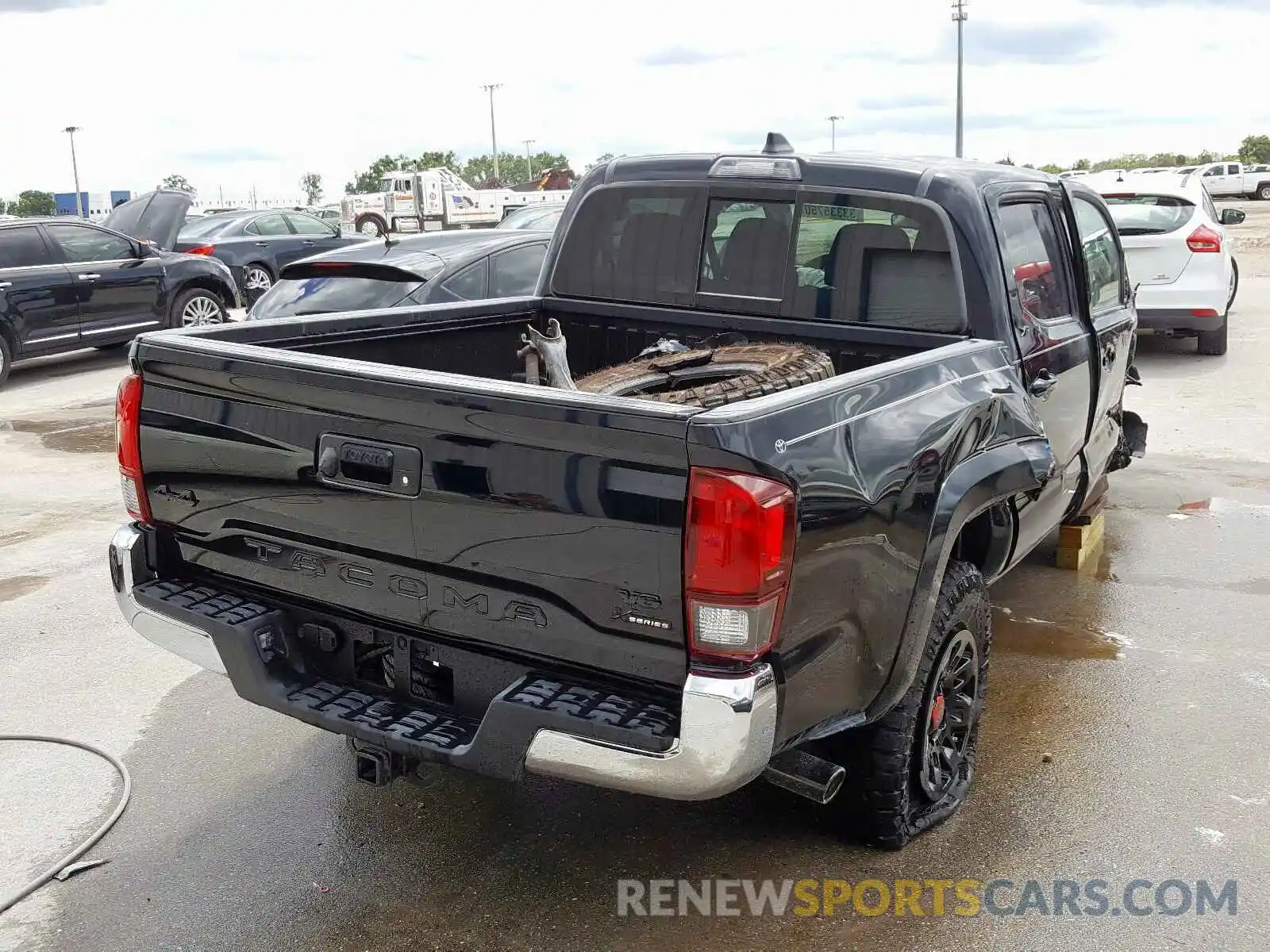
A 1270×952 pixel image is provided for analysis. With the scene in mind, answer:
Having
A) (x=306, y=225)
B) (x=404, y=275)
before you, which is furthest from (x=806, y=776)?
(x=306, y=225)

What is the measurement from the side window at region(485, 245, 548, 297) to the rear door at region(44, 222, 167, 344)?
21.1ft

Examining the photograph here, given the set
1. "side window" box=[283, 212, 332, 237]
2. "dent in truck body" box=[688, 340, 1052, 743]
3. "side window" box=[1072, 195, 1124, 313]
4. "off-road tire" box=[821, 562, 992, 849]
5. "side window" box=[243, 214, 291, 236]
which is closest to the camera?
"dent in truck body" box=[688, 340, 1052, 743]

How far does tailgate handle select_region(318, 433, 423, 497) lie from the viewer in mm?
3037

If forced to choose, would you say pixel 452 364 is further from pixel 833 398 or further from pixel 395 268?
pixel 395 268

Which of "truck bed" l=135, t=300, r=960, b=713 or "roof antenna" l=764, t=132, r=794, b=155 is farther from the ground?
"roof antenna" l=764, t=132, r=794, b=155

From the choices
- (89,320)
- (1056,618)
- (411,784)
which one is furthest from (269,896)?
(89,320)

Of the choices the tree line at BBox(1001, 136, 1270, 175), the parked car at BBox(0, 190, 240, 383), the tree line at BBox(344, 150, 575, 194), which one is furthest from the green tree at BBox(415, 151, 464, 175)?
the parked car at BBox(0, 190, 240, 383)

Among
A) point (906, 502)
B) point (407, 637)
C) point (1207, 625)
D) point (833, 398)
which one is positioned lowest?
point (1207, 625)

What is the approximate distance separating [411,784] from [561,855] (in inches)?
27.4

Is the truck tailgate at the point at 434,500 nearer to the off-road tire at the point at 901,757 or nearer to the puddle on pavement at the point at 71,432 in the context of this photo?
the off-road tire at the point at 901,757

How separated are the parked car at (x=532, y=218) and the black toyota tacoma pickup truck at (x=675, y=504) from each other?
336 inches

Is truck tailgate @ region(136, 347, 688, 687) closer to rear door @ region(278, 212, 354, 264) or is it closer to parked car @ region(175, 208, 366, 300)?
parked car @ region(175, 208, 366, 300)

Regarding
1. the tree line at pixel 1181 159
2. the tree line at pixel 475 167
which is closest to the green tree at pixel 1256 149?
the tree line at pixel 1181 159

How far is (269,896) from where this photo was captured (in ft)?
11.4
